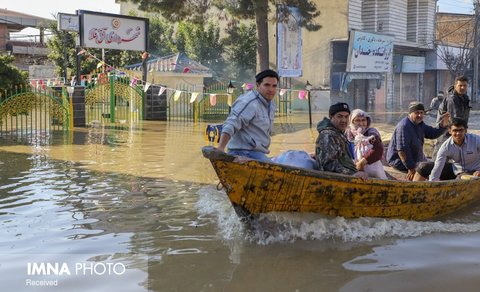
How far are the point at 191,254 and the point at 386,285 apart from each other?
73.4 inches

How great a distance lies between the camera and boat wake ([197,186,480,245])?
17.8 feet

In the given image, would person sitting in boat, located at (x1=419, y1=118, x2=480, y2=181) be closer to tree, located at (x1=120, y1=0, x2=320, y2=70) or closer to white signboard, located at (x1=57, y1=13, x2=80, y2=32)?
tree, located at (x1=120, y1=0, x2=320, y2=70)

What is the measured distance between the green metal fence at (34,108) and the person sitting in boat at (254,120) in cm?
1149

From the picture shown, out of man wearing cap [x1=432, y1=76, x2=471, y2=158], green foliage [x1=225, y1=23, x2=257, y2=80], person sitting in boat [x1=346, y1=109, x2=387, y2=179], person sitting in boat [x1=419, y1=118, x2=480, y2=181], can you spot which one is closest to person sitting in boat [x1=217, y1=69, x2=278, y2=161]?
person sitting in boat [x1=346, y1=109, x2=387, y2=179]

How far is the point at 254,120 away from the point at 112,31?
15.2 m

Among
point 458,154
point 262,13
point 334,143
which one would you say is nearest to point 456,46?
point 262,13

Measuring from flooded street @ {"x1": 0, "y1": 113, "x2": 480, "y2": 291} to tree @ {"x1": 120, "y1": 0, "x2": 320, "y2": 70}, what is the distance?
43.6ft

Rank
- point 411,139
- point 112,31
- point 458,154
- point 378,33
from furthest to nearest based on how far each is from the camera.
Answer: point 378,33 < point 112,31 < point 411,139 < point 458,154

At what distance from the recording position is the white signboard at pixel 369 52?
27.8 m

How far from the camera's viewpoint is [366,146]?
248 inches

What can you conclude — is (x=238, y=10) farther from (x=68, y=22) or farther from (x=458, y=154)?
(x=458, y=154)

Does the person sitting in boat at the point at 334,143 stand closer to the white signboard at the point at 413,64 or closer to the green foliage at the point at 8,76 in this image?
the green foliage at the point at 8,76

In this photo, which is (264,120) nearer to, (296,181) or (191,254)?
(296,181)

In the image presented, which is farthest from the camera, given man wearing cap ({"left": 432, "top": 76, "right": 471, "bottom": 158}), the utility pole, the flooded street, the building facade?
the utility pole
